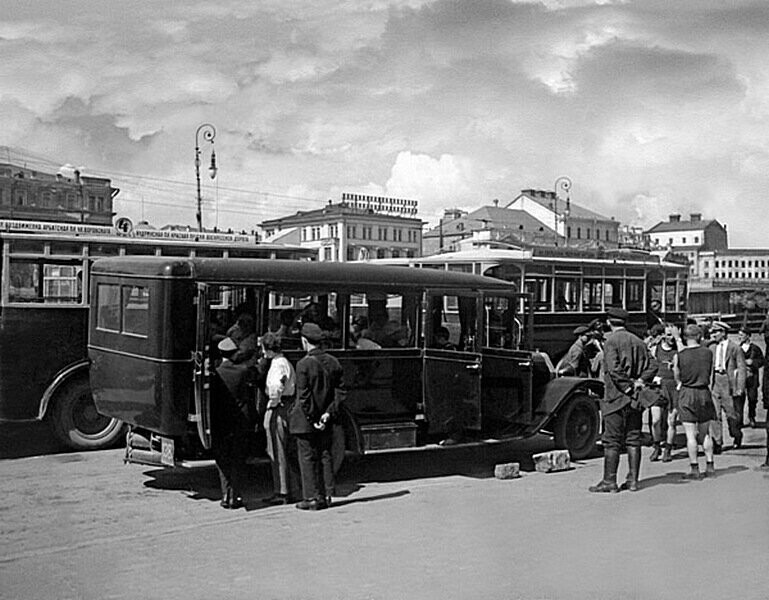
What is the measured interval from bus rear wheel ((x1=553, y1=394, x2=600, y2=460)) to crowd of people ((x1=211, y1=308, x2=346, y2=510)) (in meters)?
3.56

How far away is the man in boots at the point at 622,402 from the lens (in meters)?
9.70

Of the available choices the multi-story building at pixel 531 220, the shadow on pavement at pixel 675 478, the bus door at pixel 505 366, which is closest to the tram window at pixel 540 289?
the bus door at pixel 505 366

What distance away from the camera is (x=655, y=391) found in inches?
389

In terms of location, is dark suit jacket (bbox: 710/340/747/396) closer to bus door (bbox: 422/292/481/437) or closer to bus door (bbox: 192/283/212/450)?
bus door (bbox: 422/292/481/437)

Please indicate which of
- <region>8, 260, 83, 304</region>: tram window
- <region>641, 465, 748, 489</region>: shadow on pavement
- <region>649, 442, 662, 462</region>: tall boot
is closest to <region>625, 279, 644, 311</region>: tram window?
<region>649, 442, 662, 462</region>: tall boot

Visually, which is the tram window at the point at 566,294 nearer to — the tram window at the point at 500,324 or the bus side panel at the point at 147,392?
the tram window at the point at 500,324

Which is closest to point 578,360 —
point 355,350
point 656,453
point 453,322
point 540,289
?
point 656,453

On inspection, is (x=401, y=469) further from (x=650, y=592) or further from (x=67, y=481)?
(x=650, y=592)

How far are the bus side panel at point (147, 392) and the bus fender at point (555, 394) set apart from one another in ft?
14.0

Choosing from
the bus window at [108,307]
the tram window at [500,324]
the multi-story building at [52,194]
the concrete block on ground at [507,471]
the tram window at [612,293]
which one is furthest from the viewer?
the tram window at [612,293]

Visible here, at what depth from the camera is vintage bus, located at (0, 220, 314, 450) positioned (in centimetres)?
1225

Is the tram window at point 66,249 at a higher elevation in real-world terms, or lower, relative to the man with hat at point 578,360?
higher

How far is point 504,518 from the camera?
27.8 ft

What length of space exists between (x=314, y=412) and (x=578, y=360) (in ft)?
17.2
